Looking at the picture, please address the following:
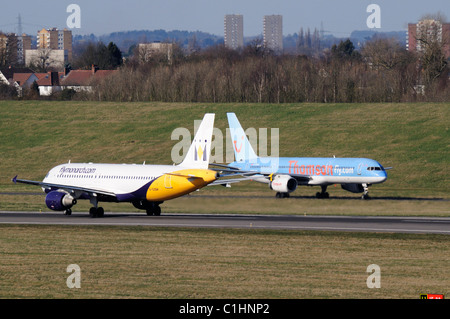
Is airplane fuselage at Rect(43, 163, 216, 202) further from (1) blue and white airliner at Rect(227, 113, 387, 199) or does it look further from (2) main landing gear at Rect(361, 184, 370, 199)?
(2) main landing gear at Rect(361, 184, 370, 199)

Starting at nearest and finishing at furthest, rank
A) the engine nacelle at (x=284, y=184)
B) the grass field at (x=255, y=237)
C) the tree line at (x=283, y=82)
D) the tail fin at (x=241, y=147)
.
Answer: the grass field at (x=255, y=237), the engine nacelle at (x=284, y=184), the tail fin at (x=241, y=147), the tree line at (x=283, y=82)

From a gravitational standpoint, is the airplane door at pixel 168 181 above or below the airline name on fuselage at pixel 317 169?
above

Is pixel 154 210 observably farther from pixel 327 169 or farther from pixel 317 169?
pixel 317 169

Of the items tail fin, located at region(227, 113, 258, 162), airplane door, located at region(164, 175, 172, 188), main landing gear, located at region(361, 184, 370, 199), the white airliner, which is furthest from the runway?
tail fin, located at region(227, 113, 258, 162)

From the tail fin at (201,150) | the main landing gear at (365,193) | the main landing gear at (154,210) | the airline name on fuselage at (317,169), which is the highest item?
the tail fin at (201,150)

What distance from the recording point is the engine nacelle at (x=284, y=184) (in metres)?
75.2

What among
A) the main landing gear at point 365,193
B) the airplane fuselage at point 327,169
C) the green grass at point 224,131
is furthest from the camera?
the green grass at point 224,131

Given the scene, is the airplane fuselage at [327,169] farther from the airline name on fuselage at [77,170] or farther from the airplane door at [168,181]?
the airplane door at [168,181]

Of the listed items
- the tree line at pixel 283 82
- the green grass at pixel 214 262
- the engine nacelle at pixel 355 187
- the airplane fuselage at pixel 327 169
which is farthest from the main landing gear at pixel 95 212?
the tree line at pixel 283 82

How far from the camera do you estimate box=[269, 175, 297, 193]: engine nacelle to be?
75.2 meters

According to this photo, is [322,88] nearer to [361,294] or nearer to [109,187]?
[109,187]

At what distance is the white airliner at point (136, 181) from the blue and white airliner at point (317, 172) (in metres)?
17.5

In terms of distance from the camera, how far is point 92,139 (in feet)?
414
